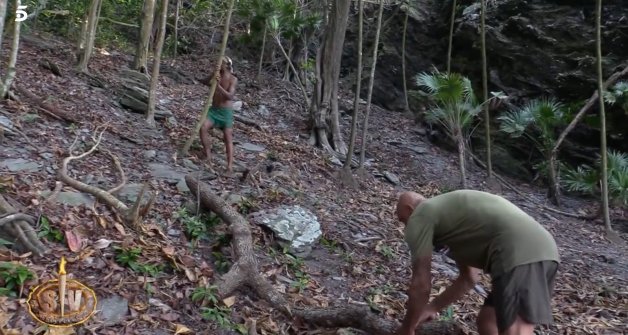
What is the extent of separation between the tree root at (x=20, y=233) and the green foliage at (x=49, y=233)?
0.38 ft

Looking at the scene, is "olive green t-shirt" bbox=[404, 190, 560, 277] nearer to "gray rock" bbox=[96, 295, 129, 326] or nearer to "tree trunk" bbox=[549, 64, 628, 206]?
"gray rock" bbox=[96, 295, 129, 326]

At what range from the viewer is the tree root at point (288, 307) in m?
3.63

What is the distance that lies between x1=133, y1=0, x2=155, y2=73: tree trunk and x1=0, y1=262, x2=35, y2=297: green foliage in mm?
7626

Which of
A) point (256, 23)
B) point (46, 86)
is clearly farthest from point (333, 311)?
point (256, 23)

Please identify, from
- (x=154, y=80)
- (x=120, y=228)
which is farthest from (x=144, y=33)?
(x=120, y=228)

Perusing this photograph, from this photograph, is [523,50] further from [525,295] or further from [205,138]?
[525,295]

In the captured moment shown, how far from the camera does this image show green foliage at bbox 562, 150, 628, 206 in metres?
9.64

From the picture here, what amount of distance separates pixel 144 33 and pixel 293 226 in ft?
22.8

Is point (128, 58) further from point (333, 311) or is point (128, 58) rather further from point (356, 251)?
point (333, 311)

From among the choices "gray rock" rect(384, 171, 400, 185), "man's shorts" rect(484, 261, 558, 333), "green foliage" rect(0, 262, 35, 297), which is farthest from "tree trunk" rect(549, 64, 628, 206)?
"green foliage" rect(0, 262, 35, 297)

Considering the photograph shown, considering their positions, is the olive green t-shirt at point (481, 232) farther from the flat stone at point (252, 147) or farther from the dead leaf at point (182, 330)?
the flat stone at point (252, 147)

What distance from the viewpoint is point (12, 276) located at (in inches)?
122

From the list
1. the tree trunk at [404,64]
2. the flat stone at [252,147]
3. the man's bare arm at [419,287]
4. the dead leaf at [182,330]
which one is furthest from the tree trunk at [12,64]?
the tree trunk at [404,64]

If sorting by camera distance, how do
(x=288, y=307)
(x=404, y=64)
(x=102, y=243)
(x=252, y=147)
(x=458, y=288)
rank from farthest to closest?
(x=404, y=64)
(x=252, y=147)
(x=288, y=307)
(x=102, y=243)
(x=458, y=288)
